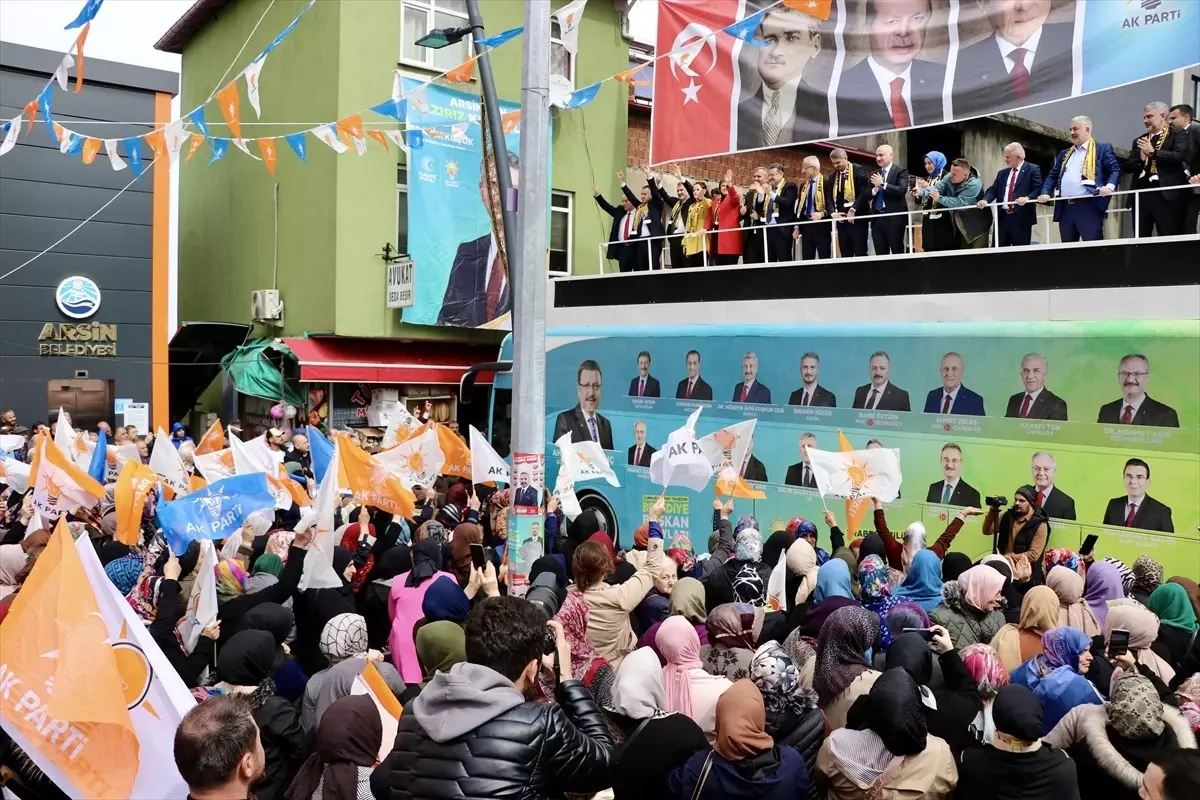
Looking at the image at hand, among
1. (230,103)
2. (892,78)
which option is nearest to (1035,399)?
(892,78)

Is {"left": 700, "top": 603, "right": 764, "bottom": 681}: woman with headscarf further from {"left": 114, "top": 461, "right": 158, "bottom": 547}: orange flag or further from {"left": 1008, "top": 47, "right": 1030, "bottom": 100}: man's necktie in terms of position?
{"left": 1008, "top": 47, "right": 1030, "bottom": 100}: man's necktie

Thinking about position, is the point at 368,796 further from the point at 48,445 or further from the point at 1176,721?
the point at 48,445

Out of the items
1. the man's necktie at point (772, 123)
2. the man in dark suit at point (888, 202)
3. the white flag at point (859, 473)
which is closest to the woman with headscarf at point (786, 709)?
the white flag at point (859, 473)

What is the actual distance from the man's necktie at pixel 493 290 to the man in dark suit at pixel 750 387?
31.8 ft

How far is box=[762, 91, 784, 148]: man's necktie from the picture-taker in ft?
36.9

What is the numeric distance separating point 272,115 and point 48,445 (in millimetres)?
13978

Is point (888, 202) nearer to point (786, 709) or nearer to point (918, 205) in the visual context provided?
point (918, 205)

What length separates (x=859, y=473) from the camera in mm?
8758

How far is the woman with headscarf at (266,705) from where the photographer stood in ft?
13.9

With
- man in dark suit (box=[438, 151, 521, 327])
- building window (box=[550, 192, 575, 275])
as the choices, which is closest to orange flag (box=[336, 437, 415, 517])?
man in dark suit (box=[438, 151, 521, 327])

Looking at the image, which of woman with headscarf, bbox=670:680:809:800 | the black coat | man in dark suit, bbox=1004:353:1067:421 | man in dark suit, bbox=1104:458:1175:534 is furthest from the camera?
man in dark suit, bbox=1004:353:1067:421

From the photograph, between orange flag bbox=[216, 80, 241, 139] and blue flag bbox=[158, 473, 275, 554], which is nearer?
blue flag bbox=[158, 473, 275, 554]

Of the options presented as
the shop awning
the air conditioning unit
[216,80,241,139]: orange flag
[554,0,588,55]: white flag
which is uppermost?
Result: [554,0,588,55]: white flag

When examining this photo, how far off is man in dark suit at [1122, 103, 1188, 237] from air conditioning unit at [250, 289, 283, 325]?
52.1 ft
